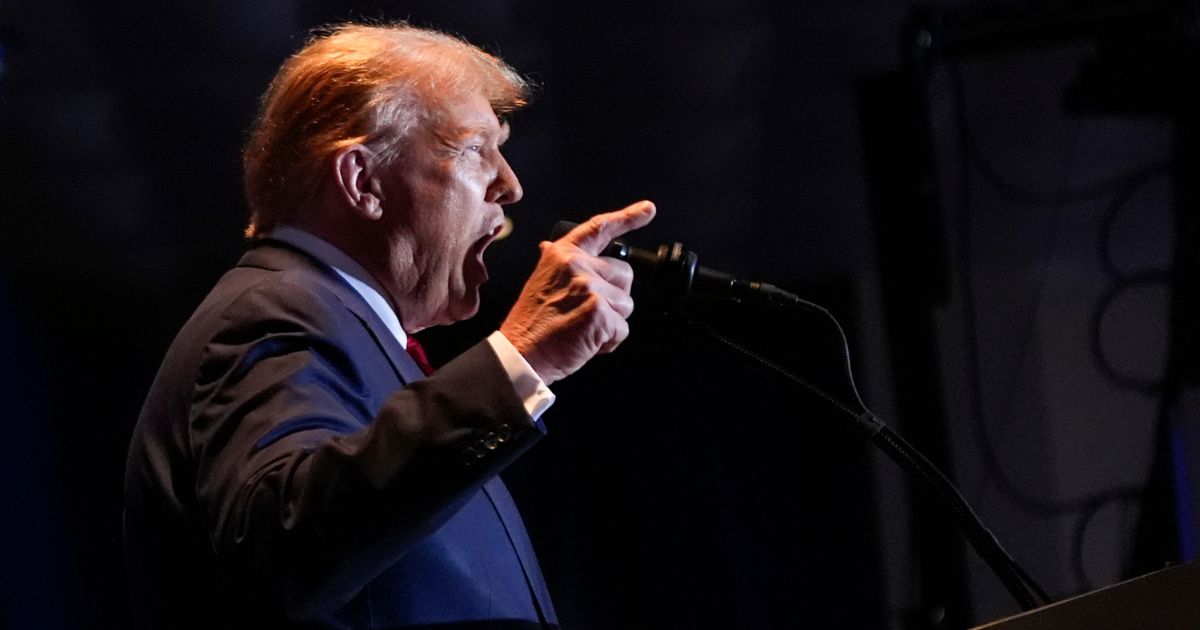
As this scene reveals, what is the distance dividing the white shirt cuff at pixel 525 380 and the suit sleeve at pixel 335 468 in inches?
0.5

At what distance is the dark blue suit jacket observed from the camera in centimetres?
92

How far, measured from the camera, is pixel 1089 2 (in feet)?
7.93

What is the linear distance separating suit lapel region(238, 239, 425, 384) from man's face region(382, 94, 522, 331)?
94 millimetres

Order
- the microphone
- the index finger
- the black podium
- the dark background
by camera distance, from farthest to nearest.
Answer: the dark background < the microphone < the index finger < the black podium

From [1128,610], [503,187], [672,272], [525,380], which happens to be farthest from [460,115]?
[1128,610]

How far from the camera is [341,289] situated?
129 centimetres

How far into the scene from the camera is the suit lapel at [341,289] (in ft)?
4.15

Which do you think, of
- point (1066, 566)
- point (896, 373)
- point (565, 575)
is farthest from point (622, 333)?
point (1066, 566)

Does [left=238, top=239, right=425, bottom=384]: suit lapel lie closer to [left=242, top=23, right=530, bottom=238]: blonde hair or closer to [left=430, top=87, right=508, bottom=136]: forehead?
[left=242, top=23, right=530, bottom=238]: blonde hair

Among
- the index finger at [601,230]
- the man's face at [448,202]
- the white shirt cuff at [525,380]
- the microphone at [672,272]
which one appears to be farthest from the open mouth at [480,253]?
the white shirt cuff at [525,380]

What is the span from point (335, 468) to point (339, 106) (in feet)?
2.03

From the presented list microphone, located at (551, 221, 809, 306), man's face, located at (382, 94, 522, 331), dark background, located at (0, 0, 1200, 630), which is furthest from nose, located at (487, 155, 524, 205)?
dark background, located at (0, 0, 1200, 630)

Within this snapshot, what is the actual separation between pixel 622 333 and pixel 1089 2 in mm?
1801

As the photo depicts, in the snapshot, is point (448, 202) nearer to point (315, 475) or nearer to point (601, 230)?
point (601, 230)
